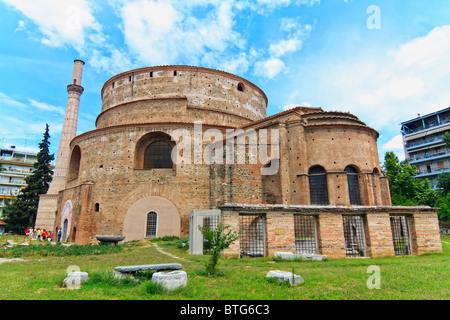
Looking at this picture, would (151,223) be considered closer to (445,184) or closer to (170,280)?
(170,280)

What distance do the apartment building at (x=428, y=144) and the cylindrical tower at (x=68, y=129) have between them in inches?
1759

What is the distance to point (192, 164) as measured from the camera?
17875 mm

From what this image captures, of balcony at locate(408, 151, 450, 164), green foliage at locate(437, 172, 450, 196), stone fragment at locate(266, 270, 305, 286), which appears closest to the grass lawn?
stone fragment at locate(266, 270, 305, 286)

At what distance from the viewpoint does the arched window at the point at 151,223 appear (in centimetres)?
1730

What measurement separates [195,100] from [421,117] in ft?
122

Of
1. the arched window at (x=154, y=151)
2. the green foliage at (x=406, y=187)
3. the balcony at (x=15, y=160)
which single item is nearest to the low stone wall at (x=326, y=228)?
the arched window at (x=154, y=151)

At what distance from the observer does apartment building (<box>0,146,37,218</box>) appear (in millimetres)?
46094

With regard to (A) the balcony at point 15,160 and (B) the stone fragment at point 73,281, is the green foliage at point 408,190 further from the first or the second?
(A) the balcony at point 15,160

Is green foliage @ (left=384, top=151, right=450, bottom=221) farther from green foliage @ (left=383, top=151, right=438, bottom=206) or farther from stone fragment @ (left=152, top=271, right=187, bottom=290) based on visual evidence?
A: stone fragment @ (left=152, top=271, right=187, bottom=290)

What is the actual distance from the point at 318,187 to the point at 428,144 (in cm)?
3380

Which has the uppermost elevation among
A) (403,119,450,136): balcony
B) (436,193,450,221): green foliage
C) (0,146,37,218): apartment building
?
(403,119,450,136): balcony

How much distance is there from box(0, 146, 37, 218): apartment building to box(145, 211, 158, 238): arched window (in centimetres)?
3708

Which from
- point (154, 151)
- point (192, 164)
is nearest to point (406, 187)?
point (192, 164)
